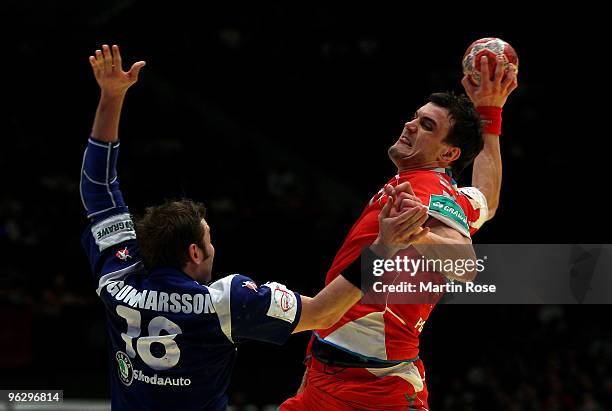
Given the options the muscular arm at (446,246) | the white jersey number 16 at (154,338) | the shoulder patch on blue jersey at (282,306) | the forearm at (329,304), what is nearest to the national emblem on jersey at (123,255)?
the white jersey number 16 at (154,338)

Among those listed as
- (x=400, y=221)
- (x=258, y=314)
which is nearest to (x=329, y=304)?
(x=258, y=314)

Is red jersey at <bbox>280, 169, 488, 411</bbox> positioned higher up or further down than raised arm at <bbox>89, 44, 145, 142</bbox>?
further down

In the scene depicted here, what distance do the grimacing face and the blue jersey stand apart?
4.55ft

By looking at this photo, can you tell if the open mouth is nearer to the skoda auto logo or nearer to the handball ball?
the handball ball

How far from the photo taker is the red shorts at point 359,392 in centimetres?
456

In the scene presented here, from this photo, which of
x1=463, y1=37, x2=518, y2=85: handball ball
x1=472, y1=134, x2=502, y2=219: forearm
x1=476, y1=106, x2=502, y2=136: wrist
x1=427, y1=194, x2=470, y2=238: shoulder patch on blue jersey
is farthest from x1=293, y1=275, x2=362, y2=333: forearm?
x1=463, y1=37, x2=518, y2=85: handball ball

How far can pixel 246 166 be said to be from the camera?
14633 mm

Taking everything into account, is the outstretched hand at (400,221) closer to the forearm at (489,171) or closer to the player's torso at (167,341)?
the player's torso at (167,341)

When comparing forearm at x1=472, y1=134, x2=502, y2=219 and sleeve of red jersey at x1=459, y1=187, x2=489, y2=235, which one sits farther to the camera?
forearm at x1=472, y1=134, x2=502, y2=219

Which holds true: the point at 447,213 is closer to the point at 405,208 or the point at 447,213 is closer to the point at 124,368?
the point at 405,208

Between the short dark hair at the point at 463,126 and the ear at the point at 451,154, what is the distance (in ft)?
0.07

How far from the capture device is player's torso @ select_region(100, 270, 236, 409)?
3.68 m

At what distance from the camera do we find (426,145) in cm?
485

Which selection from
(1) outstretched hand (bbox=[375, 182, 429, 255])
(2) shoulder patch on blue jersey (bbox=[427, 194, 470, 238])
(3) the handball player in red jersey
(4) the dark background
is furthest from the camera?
(4) the dark background
